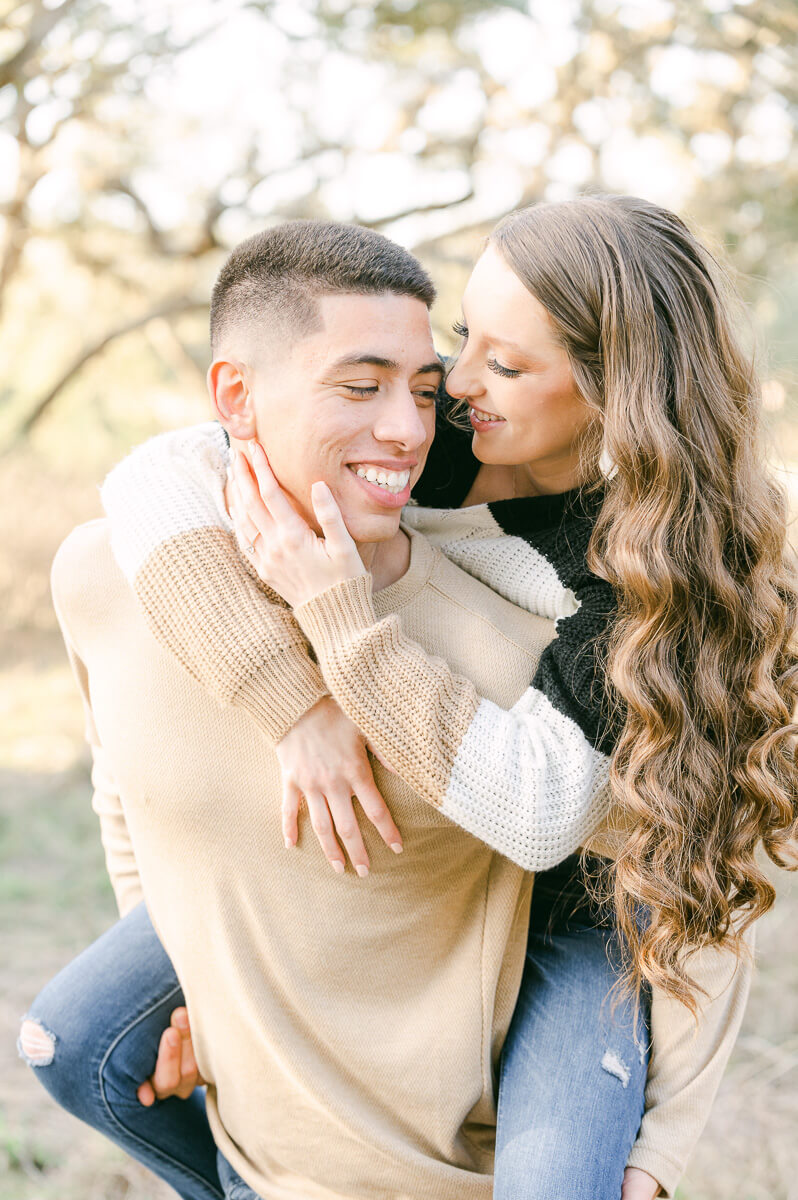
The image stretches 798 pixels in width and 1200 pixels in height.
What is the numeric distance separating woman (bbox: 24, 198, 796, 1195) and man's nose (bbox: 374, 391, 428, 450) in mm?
185

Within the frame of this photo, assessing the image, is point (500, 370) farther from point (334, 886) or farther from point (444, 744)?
point (334, 886)

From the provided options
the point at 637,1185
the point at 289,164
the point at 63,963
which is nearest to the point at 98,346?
the point at 289,164

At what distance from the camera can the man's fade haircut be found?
1.69m

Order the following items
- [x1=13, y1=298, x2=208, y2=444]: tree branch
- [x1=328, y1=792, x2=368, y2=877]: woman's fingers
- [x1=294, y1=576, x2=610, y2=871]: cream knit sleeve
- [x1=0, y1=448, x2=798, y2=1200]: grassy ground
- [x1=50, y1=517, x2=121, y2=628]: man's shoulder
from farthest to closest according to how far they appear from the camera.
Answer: [x1=13, y1=298, x2=208, y2=444]: tree branch → [x1=0, y1=448, x2=798, y2=1200]: grassy ground → [x1=50, y1=517, x2=121, y2=628]: man's shoulder → [x1=328, y1=792, x2=368, y2=877]: woman's fingers → [x1=294, y1=576, x2=610, y2=871]: cream knit sleeve

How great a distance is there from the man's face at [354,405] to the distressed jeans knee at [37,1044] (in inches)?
50.1

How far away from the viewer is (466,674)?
1.77 metres

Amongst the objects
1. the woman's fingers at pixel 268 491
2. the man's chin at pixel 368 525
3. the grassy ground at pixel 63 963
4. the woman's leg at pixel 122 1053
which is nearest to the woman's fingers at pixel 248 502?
the woman's fingers at pixel 268 491

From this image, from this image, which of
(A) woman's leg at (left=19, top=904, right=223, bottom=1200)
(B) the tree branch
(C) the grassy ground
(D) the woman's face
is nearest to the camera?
(D) the woman's face

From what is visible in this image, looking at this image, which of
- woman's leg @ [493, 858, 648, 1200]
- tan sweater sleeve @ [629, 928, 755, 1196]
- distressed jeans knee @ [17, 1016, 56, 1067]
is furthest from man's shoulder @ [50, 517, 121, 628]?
tan sweater sleeve @ [629, 928, 755, 1196]

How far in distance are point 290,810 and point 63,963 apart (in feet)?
8.34

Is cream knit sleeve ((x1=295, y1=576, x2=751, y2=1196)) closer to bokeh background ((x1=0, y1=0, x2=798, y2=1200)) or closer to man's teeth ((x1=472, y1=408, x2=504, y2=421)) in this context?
man's teeth ((x1=472, y1=408, x2=504, y2=421))

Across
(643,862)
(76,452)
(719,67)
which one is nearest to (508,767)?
(643,862)

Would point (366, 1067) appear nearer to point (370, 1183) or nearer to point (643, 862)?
point (370, 1183)

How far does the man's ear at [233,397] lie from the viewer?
5.81ft
